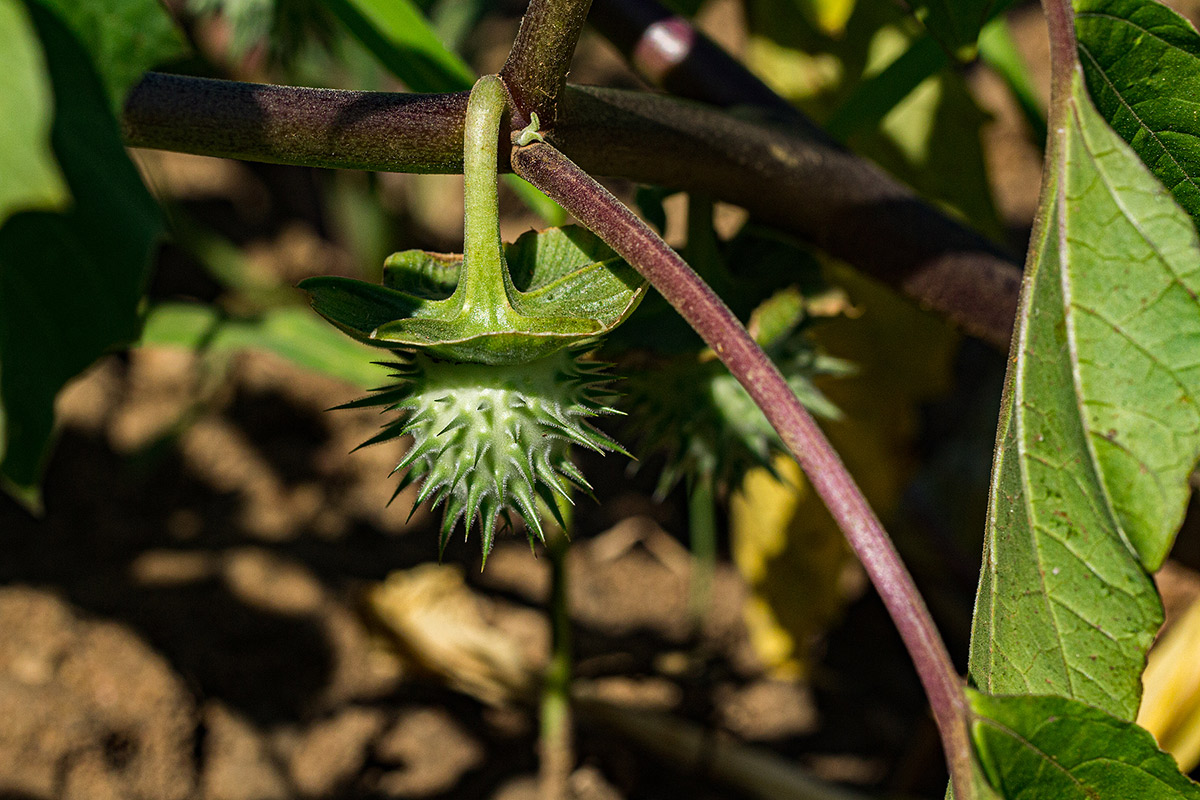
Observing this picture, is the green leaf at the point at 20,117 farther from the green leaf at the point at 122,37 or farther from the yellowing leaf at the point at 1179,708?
the yellowing leaf at the point at 1179,708

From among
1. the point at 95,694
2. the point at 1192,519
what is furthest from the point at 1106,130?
the point at 95,694

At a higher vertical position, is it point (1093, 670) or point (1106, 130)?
point (1106, 130)

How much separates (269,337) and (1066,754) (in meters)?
1.29

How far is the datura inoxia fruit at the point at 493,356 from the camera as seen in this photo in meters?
0.60

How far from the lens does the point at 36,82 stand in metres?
0.49

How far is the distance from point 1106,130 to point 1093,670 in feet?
0.93

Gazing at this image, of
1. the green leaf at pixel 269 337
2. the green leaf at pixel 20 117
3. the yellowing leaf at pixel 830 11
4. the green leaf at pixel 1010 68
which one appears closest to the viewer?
the green leaf at pixel 20 117

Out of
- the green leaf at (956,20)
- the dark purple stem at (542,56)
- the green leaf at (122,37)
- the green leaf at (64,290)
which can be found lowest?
the green leaf at (64,290)

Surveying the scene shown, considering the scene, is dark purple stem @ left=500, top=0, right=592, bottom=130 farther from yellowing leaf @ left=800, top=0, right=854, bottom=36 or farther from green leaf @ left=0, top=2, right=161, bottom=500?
yellowing leaf @ left=800, top=0, right=854, bottom=36

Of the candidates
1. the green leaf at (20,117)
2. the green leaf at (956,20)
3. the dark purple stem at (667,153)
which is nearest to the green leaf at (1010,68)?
the dark purple stem at (667,153)

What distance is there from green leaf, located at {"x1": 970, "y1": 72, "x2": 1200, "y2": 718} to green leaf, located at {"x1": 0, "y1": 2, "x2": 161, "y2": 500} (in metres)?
0.63

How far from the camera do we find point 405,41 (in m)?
0.90

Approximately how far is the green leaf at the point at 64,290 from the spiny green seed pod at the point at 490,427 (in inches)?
11.5

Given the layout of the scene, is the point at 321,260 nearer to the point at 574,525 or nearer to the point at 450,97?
the point at 574,525
